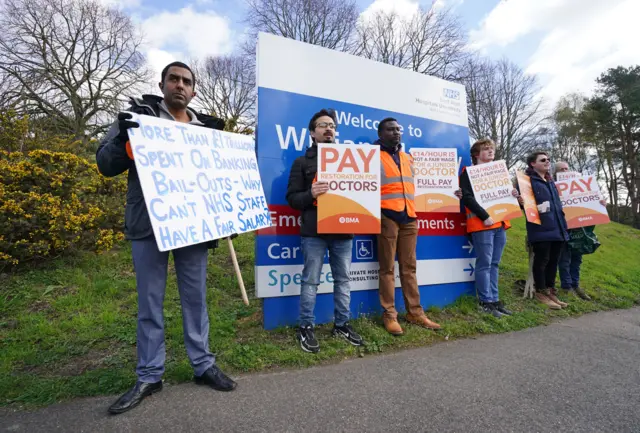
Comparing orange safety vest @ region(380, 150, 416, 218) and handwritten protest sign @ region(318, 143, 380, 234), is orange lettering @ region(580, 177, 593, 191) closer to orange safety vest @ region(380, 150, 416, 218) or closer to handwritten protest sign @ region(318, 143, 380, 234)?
orange safety vest @ region(380, 150, 416, 218)

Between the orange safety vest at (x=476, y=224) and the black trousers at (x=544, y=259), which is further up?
the orange safety vest at (x=476, y=224)

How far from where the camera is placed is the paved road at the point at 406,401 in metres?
1.84

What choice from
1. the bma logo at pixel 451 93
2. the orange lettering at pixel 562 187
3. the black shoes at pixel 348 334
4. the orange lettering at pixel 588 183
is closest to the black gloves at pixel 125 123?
the black shoes at pixel 348 334

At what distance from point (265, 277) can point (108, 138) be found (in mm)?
1828

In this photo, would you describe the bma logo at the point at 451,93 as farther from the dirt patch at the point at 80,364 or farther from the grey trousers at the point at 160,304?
the dirt patch at the point at 80,364

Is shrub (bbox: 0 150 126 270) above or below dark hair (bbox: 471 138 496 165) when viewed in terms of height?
below

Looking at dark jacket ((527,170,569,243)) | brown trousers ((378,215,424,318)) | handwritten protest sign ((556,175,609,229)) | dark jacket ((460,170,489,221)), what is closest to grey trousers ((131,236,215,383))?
brown trousers ((378,215,424,318))

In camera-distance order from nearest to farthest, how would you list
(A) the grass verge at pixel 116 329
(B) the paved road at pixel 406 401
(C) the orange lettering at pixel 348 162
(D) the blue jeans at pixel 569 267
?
(B) the paved road at pixel 406 401
(A) the grass verge at pixel 116 329
(C) the orange lettering at pixel 348 162
(D) the blue jeans at pixel 569 267

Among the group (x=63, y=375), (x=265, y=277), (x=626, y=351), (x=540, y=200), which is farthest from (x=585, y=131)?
(x=63, y=375)

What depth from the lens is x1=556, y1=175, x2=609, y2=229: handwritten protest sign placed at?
5.07 m

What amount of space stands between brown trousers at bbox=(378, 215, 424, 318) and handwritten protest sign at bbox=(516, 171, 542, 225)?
205 centimetres

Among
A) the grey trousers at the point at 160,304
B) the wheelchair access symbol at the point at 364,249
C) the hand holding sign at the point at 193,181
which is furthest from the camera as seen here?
the wheelchair access symbol at the point at 364,249

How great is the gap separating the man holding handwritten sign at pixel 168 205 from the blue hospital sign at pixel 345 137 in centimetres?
94

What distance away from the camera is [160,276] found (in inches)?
86.5
